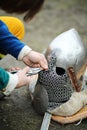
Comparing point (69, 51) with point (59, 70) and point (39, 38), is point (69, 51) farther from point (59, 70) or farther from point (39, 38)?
point (39, 38)

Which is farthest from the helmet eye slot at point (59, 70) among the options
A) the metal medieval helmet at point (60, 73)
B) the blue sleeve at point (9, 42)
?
the blue sleeve at point (9, 42)

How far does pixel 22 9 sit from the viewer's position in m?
1.25

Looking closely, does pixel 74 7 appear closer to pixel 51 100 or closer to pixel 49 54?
pixel 49 54

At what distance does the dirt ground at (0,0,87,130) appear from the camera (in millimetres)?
1517

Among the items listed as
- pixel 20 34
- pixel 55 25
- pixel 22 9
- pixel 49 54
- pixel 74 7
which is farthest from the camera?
pixel 74 7

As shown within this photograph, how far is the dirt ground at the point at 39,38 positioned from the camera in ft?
4.98

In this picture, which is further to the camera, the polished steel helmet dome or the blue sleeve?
the polished steel helmet dome

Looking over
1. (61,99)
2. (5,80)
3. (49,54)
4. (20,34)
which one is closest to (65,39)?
(49,54)

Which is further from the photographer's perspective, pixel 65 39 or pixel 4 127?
pixel 65 39

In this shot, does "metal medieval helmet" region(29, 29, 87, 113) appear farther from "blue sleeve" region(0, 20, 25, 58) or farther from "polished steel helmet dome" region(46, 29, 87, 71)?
"blue sleeve" region(0, 20, 25, 58)

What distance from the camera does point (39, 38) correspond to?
2.80 meters

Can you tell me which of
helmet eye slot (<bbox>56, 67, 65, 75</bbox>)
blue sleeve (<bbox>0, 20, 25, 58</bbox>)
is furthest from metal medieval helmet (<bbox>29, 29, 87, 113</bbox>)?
blue sleeve (<bbox>0, 20, 25, 58</bbox>)

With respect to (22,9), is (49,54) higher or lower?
lower

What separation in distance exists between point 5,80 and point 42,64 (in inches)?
8.5
